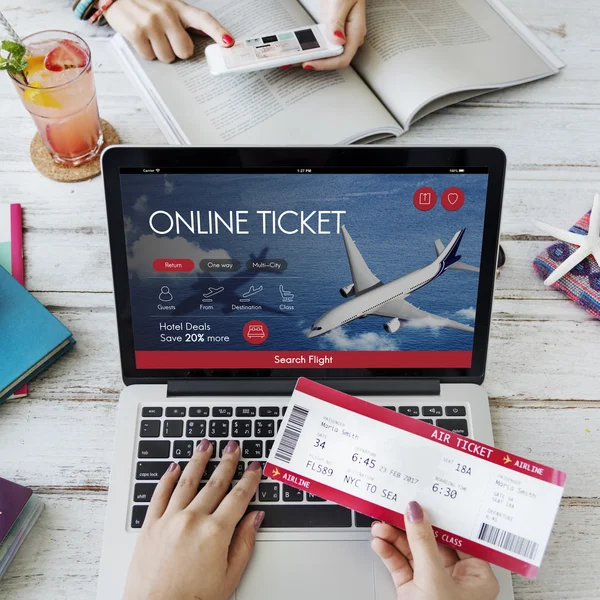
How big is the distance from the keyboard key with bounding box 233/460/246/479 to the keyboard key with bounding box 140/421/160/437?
0.32 ft

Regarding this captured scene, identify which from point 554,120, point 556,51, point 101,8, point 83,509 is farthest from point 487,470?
point 101,8

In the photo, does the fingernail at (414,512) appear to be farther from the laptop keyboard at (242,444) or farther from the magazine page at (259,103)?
the magazine page at (259,103)

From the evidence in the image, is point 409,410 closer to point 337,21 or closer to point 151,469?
point 151,469

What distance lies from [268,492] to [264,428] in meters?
0.07

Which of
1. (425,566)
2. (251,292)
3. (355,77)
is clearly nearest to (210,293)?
(251,292)

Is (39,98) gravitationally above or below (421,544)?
above

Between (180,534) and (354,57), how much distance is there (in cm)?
74

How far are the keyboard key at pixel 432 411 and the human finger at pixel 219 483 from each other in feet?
0.69

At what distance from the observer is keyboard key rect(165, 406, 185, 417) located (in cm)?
77

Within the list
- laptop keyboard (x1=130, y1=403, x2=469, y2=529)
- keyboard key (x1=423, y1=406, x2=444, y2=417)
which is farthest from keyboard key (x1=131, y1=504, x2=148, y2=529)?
keyboard key (x1=423, y1=406, x2=444, y2=417)

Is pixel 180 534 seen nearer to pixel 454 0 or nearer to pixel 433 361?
pixel 433 361

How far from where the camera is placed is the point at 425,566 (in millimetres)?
636

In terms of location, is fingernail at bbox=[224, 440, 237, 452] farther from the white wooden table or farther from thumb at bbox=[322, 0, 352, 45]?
thumb at bbox=[322, 0, 352, 45]

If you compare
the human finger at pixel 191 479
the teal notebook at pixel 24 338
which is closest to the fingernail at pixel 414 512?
the human finger at pixel 191 479
